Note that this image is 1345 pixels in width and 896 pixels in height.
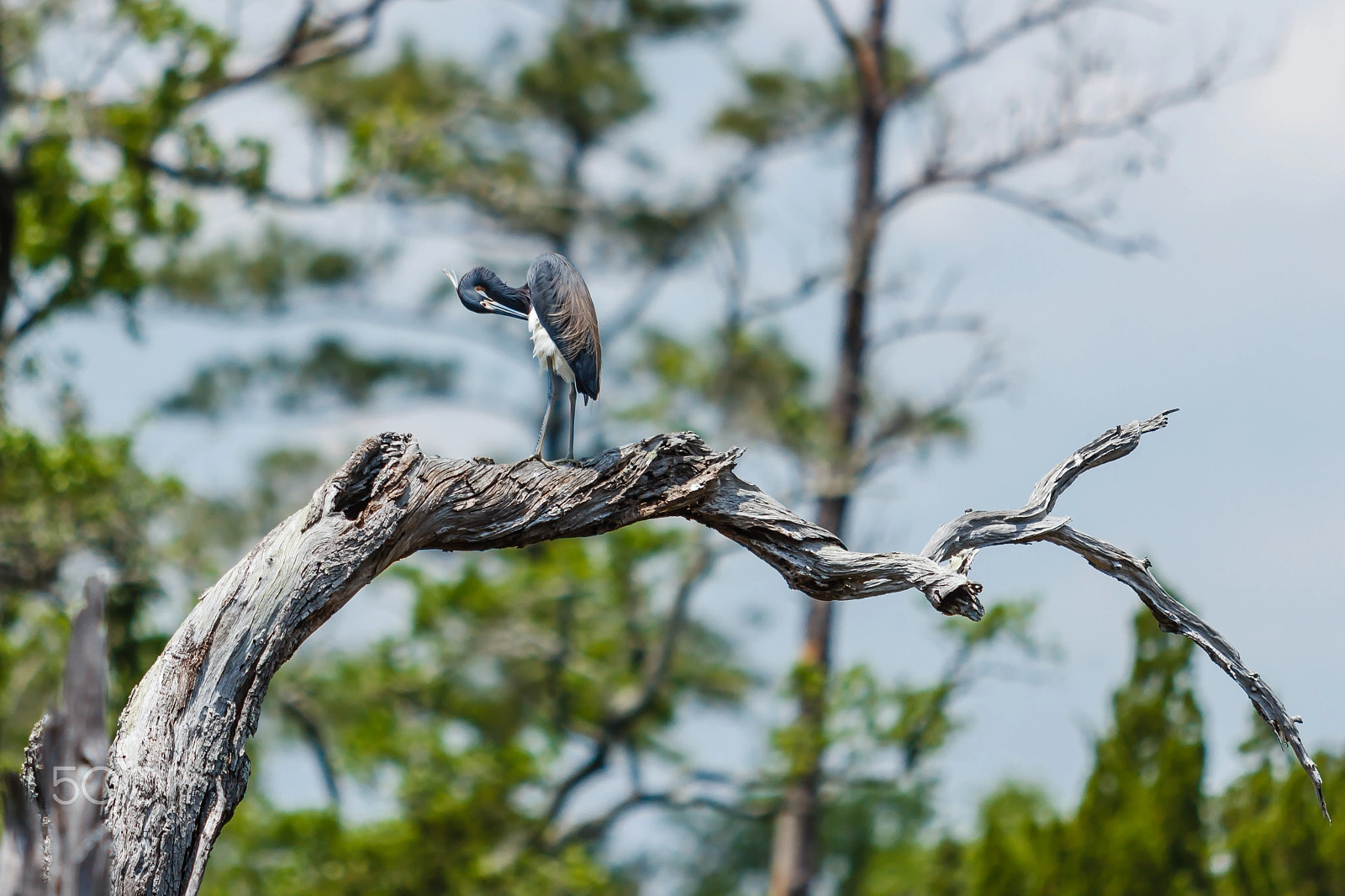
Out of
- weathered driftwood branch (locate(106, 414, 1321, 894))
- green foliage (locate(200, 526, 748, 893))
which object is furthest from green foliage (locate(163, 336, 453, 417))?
weathered driftwood branch (locate(106, 414, 1321, 894))

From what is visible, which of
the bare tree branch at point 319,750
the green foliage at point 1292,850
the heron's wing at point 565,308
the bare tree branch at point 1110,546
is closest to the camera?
the bare tree branch at point 1110,546

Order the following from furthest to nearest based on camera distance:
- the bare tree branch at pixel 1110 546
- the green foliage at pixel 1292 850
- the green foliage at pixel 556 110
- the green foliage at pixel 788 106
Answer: the green foliage at pixel 556 110
the green foliage at pixel 788 106
the green foliage at pixel 1292 850
the bare tree branch at pixel 1110 546

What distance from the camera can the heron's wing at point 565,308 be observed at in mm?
4191

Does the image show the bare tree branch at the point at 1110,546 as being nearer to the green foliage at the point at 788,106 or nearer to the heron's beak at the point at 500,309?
the heron's beak at the point at 500,309

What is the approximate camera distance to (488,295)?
432 centimetres

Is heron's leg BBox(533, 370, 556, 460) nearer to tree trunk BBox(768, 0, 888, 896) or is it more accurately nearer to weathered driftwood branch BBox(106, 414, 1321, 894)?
weathered driftwood branch BBox(106, 414, 1321, 894)

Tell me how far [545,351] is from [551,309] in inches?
6.4

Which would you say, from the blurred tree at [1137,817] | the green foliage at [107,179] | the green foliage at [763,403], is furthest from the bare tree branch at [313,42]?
the blurred tree at [1137,817]

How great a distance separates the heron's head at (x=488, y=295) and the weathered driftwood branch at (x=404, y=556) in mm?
642

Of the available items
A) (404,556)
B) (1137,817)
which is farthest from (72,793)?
(1137,817)

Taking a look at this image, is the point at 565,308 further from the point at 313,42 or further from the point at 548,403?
the point at 313,42

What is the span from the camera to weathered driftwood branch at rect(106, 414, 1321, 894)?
3.40 meters

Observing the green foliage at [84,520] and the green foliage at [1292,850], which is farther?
the green foliage at [84,520]

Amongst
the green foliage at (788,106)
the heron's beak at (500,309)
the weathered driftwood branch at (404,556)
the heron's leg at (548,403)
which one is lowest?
the weathered driftwood branch at (404,556)
